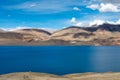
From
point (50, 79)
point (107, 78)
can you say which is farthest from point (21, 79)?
point (107, 78)

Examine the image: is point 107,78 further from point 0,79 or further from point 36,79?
point 0,79

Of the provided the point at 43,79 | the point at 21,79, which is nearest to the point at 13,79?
the point at 21,79

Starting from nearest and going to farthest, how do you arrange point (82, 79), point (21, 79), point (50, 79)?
point (21, 79), point (50, 79), point (82, 79)

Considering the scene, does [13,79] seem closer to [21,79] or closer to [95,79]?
[21,79]

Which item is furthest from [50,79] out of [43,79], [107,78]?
[107,78]

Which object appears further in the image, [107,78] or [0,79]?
[107,78]

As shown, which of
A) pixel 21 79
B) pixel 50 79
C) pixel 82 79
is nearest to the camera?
pixel 21 79

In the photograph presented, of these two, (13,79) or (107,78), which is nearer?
(13,79)

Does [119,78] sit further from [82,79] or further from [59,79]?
[59,79]
